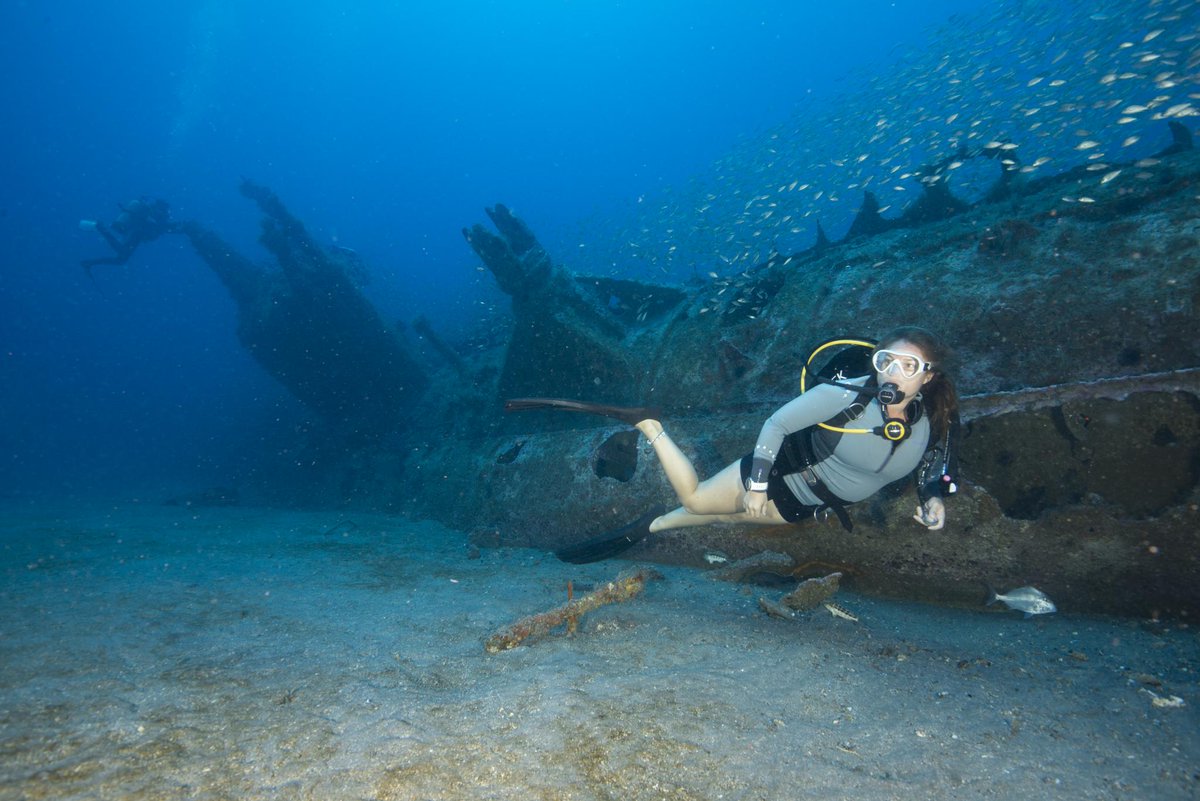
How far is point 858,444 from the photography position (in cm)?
382

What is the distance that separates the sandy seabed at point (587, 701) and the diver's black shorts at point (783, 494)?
87 cm

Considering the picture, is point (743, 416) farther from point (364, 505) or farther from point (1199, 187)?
point (364, 505)

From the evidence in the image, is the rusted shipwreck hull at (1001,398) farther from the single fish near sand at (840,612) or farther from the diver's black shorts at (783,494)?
the diver's black shorts at (783,494)

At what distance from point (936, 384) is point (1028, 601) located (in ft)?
6.40

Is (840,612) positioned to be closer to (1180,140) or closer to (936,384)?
(936,384)

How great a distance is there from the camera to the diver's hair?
3604 mm

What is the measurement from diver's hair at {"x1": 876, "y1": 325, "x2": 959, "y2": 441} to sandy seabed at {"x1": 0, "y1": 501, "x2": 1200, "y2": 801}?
1.64 m

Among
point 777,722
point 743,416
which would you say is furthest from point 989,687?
point 743,416

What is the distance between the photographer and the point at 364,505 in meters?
12.5

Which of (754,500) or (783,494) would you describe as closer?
(754,500)

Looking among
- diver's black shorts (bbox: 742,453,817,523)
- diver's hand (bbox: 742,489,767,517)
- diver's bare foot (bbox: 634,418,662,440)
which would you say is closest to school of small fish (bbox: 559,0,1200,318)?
diver's bare foot (bbox: 634,418,662,440)

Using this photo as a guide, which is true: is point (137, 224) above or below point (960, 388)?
above

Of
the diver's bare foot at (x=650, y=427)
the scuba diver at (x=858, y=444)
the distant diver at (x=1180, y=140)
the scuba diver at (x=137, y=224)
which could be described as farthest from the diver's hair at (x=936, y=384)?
the scuba diver at (x=137, y=224)

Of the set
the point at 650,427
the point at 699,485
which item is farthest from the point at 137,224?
the point at 699,485
